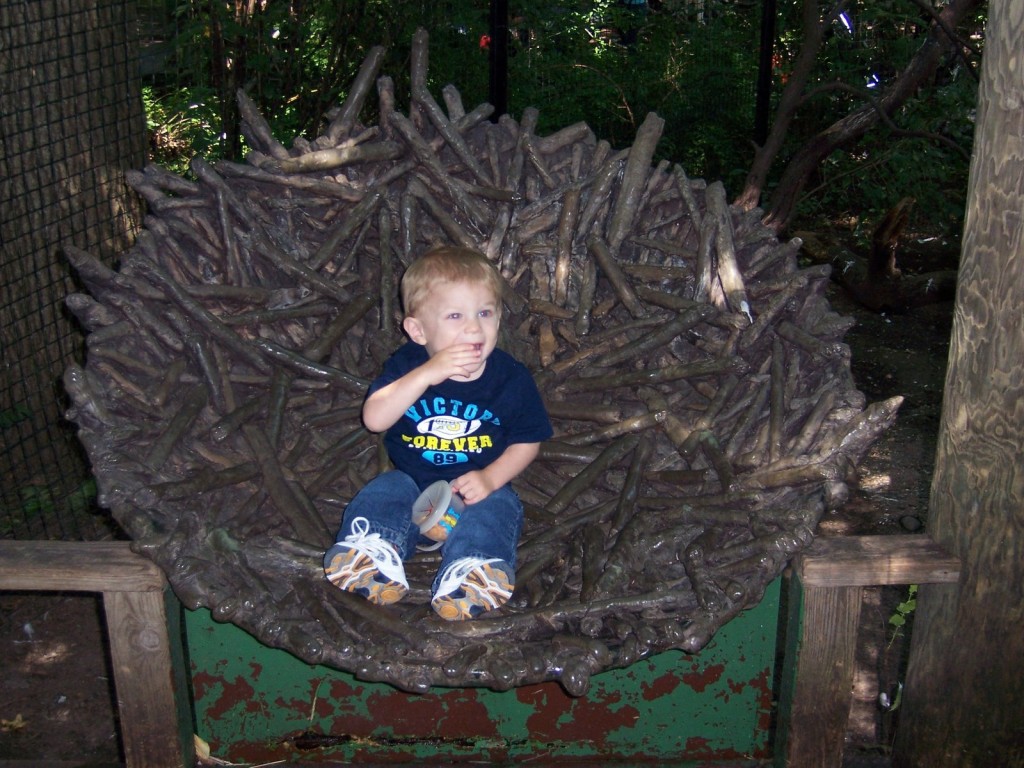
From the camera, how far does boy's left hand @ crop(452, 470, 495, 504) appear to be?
7.76ft

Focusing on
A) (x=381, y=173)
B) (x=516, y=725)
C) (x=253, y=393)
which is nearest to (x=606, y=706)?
(x=516, y=725)

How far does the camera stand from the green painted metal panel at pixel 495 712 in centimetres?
242

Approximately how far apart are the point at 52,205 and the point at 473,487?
2.46 meters

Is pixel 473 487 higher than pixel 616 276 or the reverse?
the reverse

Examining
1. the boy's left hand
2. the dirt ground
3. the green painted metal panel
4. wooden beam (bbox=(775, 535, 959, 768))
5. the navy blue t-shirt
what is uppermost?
the navy blue t-shirt

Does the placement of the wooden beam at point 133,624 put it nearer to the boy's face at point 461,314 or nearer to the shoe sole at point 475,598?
the shoe sole at point 475,598

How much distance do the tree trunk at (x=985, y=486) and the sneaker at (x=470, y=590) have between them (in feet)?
2.89

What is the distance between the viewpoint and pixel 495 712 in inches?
96.8

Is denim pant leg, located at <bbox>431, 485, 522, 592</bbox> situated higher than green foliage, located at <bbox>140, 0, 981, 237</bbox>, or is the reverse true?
green foliage, located at <bbox>140, 0, 981, 237</bbox>

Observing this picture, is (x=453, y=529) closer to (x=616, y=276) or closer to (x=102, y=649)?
(x=616, y=276)

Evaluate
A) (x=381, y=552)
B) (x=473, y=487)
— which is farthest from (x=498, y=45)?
(x=381, y=552)

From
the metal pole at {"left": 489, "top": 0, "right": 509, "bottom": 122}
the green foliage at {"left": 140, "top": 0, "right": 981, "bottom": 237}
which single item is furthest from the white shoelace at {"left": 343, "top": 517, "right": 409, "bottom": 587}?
the green foliage at {"left": 140, "top": 0, "right": 981, "bottom": 237}

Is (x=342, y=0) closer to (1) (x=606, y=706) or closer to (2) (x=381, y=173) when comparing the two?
(2) (x=381, y=173)

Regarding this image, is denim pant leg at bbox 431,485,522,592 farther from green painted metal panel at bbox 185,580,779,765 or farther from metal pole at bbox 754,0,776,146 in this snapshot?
metal pole at bbox 754,0,776,146
